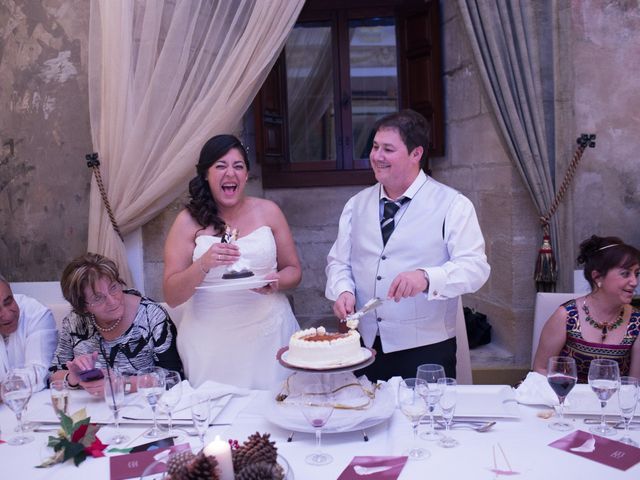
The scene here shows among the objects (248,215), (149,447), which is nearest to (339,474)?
(149,447)

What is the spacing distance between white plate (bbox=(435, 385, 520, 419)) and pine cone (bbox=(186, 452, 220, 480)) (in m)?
0.68

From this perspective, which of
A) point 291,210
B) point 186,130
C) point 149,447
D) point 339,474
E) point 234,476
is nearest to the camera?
point 234,476

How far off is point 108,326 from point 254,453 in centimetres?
124

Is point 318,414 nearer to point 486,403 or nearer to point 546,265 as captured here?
point 486,403

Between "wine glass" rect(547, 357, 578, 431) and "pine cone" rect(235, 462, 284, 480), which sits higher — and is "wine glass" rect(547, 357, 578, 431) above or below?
above

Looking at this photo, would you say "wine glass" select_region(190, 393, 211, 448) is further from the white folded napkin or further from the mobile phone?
the white folded napkin

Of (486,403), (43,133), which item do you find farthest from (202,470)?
(43,133)

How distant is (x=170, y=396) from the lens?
1696 mm

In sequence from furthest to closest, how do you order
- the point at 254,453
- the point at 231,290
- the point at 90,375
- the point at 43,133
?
the point at 43,133 → the point at 231,290 → the point at 90,375 → the point at 254,453

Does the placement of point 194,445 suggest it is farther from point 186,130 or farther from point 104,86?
point 104,86

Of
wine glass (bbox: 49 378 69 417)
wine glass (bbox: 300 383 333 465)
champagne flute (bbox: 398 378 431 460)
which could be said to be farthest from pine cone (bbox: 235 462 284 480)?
wine glass (bbox: 49 378 69 417)

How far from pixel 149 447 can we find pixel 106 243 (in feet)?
6.95

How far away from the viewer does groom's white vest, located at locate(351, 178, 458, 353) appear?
2422mm

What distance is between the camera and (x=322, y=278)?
557 centimetres
